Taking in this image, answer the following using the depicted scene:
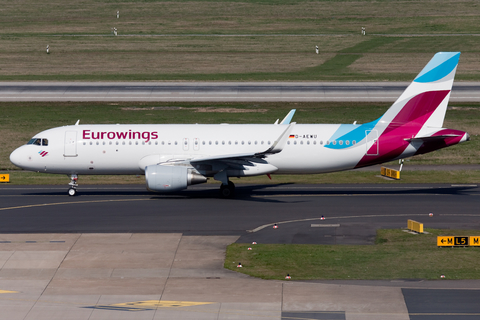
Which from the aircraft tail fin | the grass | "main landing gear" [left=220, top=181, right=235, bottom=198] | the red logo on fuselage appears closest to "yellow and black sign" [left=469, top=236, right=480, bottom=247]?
the grass

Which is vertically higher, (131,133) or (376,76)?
(376,76)

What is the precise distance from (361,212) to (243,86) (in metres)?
41.0

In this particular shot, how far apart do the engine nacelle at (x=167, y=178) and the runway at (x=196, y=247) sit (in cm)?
107

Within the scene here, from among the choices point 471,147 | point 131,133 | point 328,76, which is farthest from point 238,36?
point 131,133

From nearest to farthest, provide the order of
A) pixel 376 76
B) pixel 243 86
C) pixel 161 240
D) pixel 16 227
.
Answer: pixel 161 240 → pixel 16 227 → pixel 243 86 → pixel 376 76

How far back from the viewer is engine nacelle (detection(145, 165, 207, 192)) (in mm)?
35250

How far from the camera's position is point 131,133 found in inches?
1489

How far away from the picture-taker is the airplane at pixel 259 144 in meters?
37.0

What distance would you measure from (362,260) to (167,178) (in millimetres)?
13697

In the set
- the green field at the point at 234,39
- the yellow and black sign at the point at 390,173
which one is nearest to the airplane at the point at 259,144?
the yellow and black sign at the point at 390,173

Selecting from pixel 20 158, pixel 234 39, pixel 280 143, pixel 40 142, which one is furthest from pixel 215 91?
pixel 280 143

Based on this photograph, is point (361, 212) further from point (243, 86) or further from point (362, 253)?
point (243, 86)

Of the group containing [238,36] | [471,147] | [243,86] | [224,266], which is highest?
[238,36]

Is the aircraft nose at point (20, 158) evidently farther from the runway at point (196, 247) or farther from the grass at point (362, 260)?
the grass at point (362, 260)
